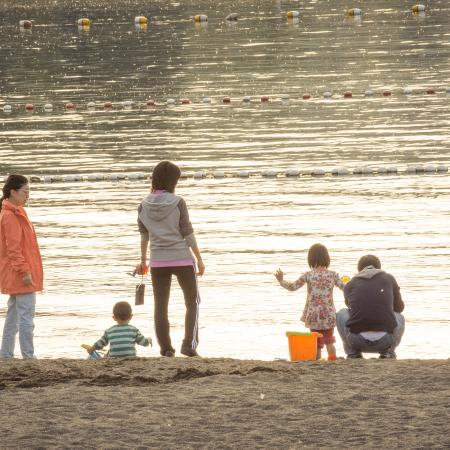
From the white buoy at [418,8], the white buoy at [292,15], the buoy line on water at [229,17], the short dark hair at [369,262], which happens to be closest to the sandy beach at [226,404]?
the short dark hair at [369,262]

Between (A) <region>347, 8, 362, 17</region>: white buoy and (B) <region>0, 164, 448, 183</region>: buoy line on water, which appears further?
(A) <region>347, 8, 362, 17</region>: white buoy

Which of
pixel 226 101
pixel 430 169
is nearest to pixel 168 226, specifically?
pixel 430 169

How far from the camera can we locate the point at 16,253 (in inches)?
490

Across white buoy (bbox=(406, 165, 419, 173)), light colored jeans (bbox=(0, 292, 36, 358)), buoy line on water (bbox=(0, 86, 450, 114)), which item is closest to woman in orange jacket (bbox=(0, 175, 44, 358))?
light colored jeans (bbox=(0, 292, 36, 358))

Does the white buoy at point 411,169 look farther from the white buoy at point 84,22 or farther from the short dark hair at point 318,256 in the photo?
the white buoy at point 84,22

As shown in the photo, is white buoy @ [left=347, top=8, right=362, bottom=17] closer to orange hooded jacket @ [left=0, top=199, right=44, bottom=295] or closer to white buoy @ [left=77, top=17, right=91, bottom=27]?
white buoy @ [left=77, top=17, right=91, bottom=27]

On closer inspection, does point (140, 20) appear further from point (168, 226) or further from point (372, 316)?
point (372, 316)

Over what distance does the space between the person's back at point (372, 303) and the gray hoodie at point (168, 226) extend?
4.56ft

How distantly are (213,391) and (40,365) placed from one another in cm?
183

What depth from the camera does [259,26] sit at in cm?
6775

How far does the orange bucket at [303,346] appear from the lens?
11.8 meters

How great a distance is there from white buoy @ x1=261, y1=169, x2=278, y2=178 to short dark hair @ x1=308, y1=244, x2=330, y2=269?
42.3 feet

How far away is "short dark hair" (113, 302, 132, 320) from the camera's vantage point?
11812mm

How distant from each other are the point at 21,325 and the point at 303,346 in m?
2.35
